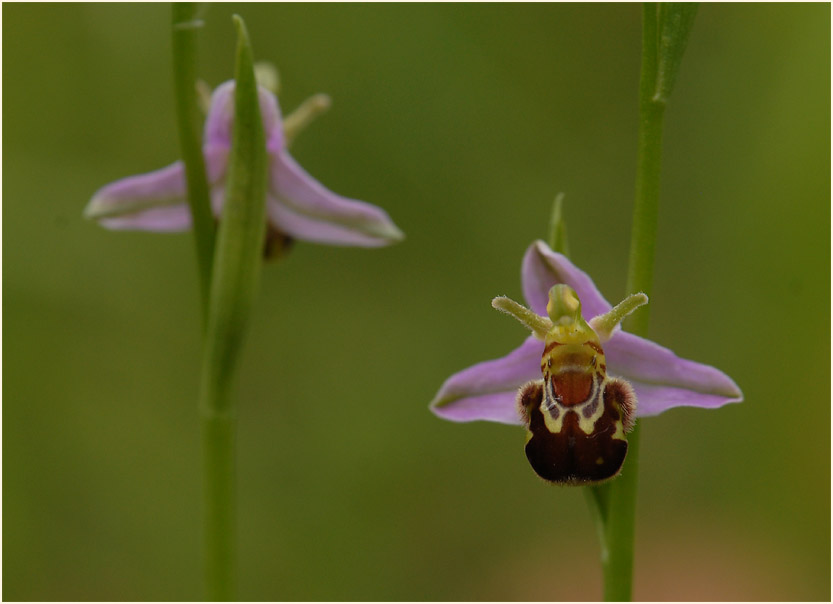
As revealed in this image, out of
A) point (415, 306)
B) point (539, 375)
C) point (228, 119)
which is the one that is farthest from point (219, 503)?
point (415, 306)

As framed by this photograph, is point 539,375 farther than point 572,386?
Yes

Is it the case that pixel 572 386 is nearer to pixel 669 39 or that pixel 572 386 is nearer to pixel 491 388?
pixel 491 388

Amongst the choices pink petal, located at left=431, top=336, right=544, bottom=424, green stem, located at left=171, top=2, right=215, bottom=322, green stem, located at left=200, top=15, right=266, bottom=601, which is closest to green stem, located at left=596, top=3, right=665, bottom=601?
pink petal, located at left=431, top=336, right=544, bottom=424

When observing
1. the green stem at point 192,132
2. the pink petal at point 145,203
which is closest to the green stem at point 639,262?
the green stem at point 192,132

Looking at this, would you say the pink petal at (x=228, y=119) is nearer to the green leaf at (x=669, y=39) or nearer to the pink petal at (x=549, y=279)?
the pink petal at (x=549, y=279)

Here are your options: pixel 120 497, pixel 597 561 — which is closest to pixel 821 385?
pixel 597 561

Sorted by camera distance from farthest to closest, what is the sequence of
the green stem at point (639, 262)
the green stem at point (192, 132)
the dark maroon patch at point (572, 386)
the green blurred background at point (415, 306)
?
the green blurred background at point (415, 306) → the green stem at point (192, 132) → the dark maroon patch at point (572, 386) → the green stem at point (639, 262)
